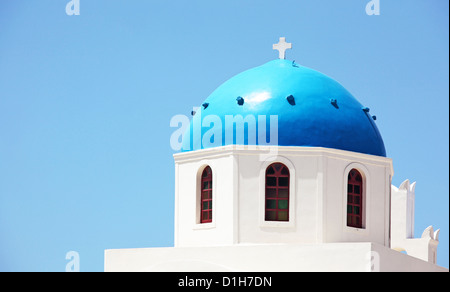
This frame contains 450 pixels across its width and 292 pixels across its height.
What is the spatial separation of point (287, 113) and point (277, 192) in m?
2.12

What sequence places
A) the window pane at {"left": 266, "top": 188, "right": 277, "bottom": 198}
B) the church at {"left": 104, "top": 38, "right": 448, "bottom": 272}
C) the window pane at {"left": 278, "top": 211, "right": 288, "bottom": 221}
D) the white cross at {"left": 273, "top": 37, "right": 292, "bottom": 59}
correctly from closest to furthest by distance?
1. the church at {"left": 104, "top": 38, "right": 448, "bottom": 272}
2. the window pane at {"left": 278, "top": 211, "right": 288, "bottom": 221}
3. the window pane at {"left": 266, "top": 188, "right": 277, "bottom": 198}
4. the white cross at {"left": 273, "top": 37, "right": 292, "bottom": 59}

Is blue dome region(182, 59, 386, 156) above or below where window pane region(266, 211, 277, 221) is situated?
above

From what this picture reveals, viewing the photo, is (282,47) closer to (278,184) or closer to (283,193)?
(278,184)

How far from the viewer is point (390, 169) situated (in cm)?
2967

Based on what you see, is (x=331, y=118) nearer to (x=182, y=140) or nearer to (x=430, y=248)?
(x=182, y=140)

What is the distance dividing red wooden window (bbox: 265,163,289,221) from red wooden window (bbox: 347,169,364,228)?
183 cm

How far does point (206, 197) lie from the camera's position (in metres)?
28.8

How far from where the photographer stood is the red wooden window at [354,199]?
28547 mm

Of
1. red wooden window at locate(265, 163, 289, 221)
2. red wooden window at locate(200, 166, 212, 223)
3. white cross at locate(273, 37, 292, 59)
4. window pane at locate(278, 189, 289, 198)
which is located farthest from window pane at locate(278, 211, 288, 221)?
white cross at locate(273, 37, 292, 59)

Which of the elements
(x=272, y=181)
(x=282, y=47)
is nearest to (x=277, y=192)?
(x=272, y=181)

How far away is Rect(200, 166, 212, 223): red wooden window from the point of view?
2864 centimetres

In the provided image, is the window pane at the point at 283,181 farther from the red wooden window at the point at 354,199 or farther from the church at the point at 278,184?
the red wooden window at the point at 354,199

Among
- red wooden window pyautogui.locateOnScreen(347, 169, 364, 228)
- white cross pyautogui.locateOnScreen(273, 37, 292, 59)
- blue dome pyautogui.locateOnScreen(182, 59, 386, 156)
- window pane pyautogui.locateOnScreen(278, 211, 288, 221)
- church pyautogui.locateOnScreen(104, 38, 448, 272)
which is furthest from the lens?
white cross pyautogui.locateOnScreen(273, 37, 292, 59)

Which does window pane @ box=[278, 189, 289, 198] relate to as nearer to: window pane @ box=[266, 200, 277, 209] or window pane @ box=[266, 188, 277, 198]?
window pane @ box=[266, 188, 277, 198]
